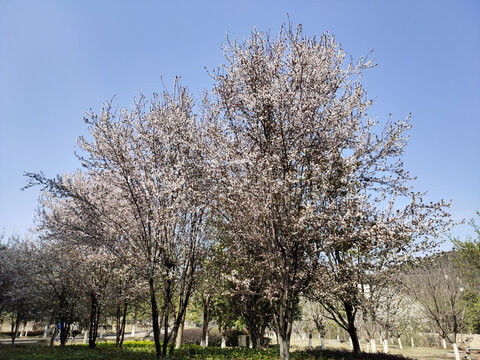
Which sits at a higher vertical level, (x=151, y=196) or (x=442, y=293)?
(x=151, y=196)

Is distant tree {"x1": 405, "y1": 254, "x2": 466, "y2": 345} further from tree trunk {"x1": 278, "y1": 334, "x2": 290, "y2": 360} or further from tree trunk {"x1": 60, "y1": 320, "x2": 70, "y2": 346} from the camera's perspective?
tree trunk {"x1": 60, "y1": 320, "x2": 70, "y2": 346}

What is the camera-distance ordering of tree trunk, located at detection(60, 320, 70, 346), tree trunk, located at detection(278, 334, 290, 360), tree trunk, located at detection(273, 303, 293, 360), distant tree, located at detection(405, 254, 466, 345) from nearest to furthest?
1. tree trunk, located at detection(278, 334, 290, 360)
2. tree trunk, located at detection(273, 303, 293, 360)
3. distant tree, located at detection(405, 254, 466, 345)
4. tree trunk, located at detection(60, 320, 70, 346)

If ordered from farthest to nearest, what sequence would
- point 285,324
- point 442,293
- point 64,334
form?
Answer: point 64,334 < point 442,293 < point 285,324

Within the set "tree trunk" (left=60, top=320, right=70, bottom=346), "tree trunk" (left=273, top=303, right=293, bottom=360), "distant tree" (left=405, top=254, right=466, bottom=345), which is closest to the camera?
"tree trunk" (left=273, top=303, right=293, bottom=360)

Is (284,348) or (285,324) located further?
(285,324)

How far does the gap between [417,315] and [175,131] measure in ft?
124

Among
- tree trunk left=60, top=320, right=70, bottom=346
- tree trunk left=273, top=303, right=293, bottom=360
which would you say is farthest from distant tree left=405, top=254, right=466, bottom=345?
tree trunk left=60, top=320, right=70, bottom=346

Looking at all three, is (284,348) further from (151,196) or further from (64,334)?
(64,334)

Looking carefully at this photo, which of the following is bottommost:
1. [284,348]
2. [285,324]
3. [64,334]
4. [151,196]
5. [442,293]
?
[64,334]

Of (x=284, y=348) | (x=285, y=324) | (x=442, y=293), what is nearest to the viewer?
(x=284, y=348)

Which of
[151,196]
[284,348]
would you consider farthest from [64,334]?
[284,348]

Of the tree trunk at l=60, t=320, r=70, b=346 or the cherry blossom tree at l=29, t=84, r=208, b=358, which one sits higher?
the cherry blossom tree at l=29, t=84, r=208, b=358

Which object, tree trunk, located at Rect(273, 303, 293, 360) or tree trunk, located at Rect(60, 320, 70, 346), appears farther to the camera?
tree trunk, located at Rect(60, 320, 70, 346)

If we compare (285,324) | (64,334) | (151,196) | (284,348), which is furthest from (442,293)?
(64,334)
